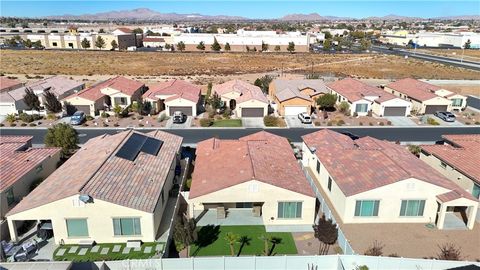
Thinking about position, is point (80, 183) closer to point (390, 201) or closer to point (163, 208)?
point (163, 208)

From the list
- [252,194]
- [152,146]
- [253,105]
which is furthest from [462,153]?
[253,105]

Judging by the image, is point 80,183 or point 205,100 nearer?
point 80,183

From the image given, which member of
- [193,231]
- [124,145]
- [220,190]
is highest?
[124,145]

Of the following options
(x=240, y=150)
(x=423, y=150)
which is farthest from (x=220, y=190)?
(x=423, y=150)

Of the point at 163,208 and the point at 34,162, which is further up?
the point at 34,162

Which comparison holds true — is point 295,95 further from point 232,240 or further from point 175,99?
point 232,240

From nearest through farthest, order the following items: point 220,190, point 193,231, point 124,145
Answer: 1. point 193,231
2. point 220,190
3. point 124,145

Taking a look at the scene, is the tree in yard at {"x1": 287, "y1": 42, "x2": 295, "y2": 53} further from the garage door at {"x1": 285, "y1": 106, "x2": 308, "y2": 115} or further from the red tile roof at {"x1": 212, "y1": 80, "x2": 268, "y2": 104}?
the garage door at {"x1": 285, "y1": 106, "x2": 308, "y2": 115}
